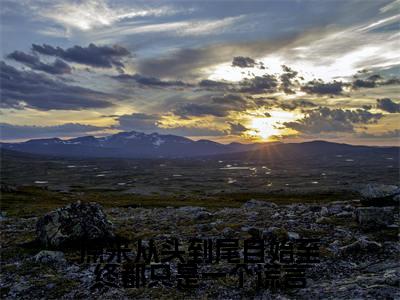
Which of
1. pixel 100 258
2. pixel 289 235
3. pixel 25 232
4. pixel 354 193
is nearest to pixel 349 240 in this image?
pixel 289 235

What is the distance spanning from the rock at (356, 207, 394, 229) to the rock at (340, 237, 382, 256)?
3.90 m

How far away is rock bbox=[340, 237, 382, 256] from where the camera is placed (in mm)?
16297

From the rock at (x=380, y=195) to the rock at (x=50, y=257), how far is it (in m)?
24.0

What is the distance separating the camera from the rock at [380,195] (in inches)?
1162

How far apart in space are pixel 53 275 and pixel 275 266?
9.40 metres

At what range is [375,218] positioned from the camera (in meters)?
20.5

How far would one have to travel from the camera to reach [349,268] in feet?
48.4

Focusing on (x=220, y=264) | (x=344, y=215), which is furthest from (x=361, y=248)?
(x=344, y=215)

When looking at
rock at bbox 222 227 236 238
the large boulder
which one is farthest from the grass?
rock at bbox 222 227 236 238

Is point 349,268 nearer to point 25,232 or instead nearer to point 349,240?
point 349,240

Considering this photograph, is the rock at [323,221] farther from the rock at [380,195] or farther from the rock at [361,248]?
the rock at [380,195]

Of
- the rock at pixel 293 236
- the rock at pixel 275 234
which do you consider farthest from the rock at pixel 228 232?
the rock at pixel 293 236

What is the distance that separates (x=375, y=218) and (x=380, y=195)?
1117 cm

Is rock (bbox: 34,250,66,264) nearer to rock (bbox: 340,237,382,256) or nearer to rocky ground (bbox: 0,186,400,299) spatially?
rocky ground (bbox: 0,186,400,299)
